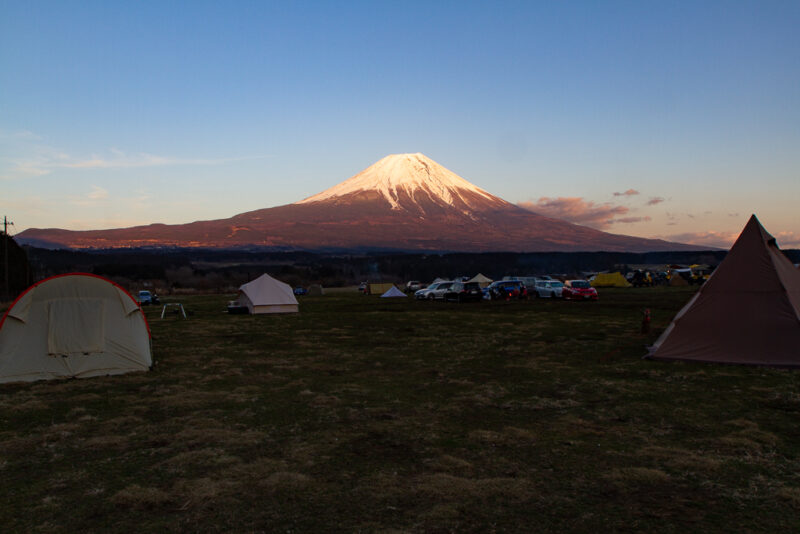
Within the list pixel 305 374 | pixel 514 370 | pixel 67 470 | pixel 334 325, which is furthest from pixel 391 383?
pixel 334 325

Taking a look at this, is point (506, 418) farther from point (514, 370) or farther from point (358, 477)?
point (514, 370)

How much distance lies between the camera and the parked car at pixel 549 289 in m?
39.3

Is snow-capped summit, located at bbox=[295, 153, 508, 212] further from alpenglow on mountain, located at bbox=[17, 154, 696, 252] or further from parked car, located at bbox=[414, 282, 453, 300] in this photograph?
parked car, located at bbox=[414, 282, 453, 300]

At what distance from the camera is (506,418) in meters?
8.91

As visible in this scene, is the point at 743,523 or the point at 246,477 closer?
the point at 743,523

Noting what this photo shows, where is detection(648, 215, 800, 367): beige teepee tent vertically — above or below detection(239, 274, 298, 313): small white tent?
above

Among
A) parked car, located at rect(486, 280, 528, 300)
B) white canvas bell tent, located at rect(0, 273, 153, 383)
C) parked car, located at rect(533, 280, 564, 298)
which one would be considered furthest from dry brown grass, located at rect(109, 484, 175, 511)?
parked car, located at rect(533, 280, 564, 298)

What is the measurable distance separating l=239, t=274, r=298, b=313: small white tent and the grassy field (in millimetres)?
16352

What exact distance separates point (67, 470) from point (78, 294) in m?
7.55

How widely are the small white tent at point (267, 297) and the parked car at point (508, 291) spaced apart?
1497cm

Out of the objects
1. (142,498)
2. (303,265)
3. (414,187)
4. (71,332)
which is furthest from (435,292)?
(414,187)

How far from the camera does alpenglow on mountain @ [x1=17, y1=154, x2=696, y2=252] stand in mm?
151625

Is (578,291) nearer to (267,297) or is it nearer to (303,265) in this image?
(267,297)

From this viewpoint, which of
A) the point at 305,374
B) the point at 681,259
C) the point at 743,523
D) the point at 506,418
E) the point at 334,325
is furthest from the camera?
the point at 681,259
